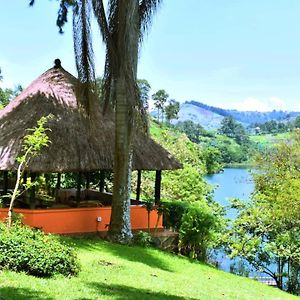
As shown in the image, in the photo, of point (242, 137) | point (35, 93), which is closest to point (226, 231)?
point (35, 93)

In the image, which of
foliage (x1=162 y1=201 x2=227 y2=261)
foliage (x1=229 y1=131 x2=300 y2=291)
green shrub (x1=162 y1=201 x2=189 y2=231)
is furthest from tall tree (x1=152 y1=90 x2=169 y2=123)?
foliage (x1=162 y1=201 x2=227 y2=261)

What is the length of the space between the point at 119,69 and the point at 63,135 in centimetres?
222

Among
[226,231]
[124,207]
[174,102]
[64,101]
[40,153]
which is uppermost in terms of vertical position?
[174,102]

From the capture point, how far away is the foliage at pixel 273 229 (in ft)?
57.0

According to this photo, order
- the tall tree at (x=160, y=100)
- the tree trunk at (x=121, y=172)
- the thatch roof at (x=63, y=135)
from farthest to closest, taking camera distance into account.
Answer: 1. the tall tree at (x=160, y=100)
2. the thatch roof at (x=63, y=135)
3. the tree trunk at (x=121, y=172)

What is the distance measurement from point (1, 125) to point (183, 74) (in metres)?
49.6

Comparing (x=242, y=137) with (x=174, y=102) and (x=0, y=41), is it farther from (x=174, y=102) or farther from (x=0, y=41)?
(x=0, y=41)

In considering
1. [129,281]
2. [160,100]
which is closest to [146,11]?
[129,281]

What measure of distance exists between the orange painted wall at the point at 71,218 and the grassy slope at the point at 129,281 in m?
0.68

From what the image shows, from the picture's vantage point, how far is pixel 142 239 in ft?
41.0

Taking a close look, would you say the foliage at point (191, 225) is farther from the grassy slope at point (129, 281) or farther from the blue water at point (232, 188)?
the blue water at point (232, 188)

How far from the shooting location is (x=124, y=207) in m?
12.2

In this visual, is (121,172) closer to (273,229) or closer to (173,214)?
(173,214)

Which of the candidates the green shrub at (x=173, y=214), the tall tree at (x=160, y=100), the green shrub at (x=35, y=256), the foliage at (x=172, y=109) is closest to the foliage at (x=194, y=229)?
the green shrub at (x=173, y=214)
